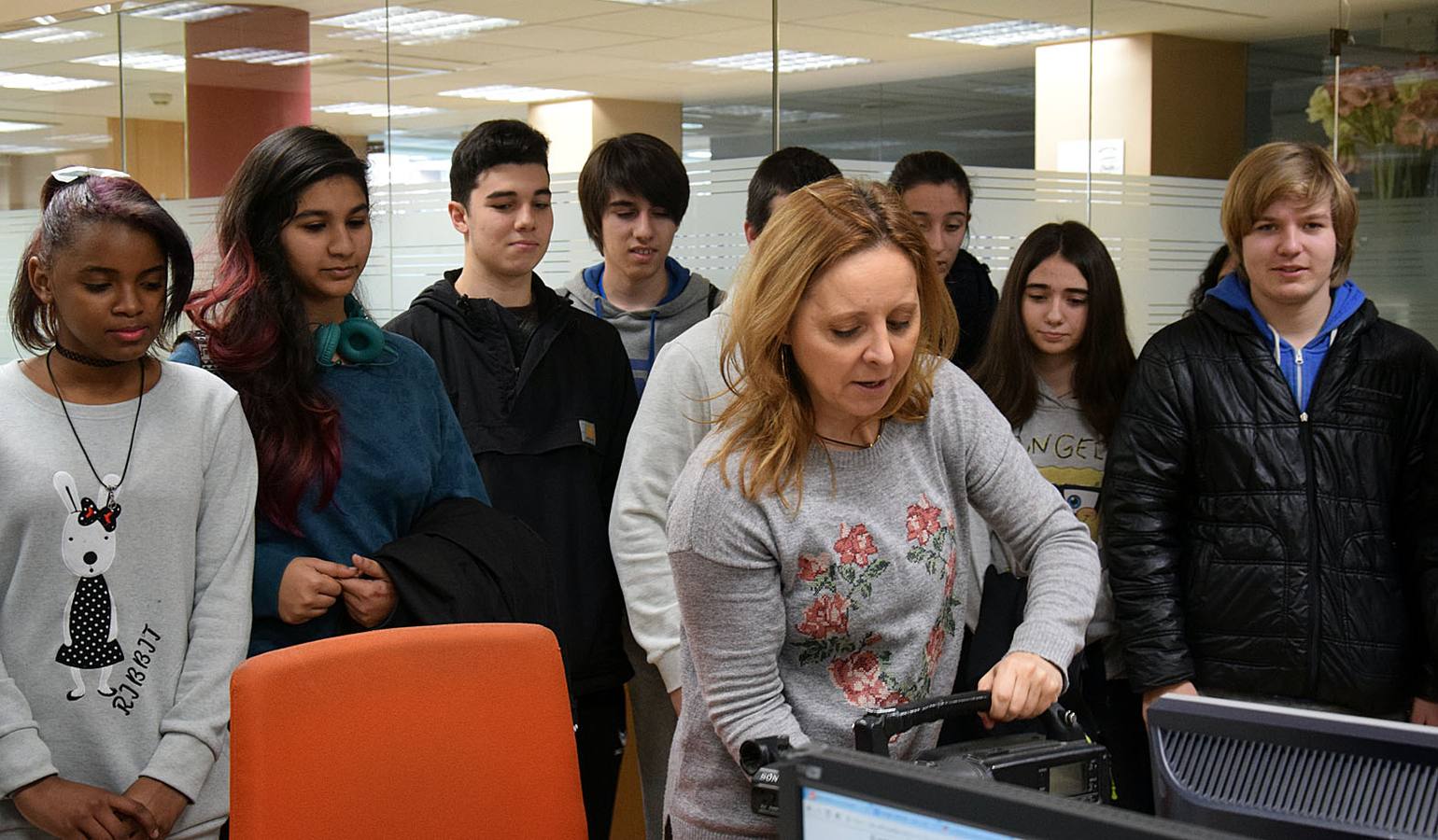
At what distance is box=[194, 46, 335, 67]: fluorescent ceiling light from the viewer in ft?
19.4

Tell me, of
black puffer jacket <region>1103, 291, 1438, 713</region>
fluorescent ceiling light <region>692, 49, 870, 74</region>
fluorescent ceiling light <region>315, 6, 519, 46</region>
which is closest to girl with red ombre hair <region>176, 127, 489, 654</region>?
black puffer jacket <region>1103, 291, 1438, 713</region>

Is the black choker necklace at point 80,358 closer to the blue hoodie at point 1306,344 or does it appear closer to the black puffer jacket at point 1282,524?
the black puffer jacket at point 1282,524

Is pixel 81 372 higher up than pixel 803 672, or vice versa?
pixel 81 372

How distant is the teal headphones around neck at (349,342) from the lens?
7.22 feet

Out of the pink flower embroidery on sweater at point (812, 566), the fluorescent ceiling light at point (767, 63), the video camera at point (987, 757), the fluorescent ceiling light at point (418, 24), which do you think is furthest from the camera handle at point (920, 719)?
the fluorescent ceiling light at point (418, 24)

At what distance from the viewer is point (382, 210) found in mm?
5133

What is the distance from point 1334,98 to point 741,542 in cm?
413

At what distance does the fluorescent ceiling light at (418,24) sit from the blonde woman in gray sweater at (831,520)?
3.79 m

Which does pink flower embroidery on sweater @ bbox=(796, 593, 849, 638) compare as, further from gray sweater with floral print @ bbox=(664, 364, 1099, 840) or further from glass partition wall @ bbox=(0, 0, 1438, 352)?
glass partition wall @ bbox=(0, 0, 1438, 352)

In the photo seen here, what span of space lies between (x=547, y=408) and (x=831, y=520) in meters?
1.15

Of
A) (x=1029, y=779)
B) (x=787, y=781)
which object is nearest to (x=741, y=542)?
(x=1029, y=779)

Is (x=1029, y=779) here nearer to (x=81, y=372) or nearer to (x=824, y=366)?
(x=824, y=366)

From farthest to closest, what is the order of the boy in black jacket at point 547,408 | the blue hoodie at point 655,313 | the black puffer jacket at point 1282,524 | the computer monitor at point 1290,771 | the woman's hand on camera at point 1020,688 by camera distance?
the blue hoodie at point 655,313, the boy in black jacket at point 547,408, the black puffer jacket at point 1282,524, the woman's hand on camera at point 1020,688, the computer monitor at point 1290,771

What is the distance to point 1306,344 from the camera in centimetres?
255
